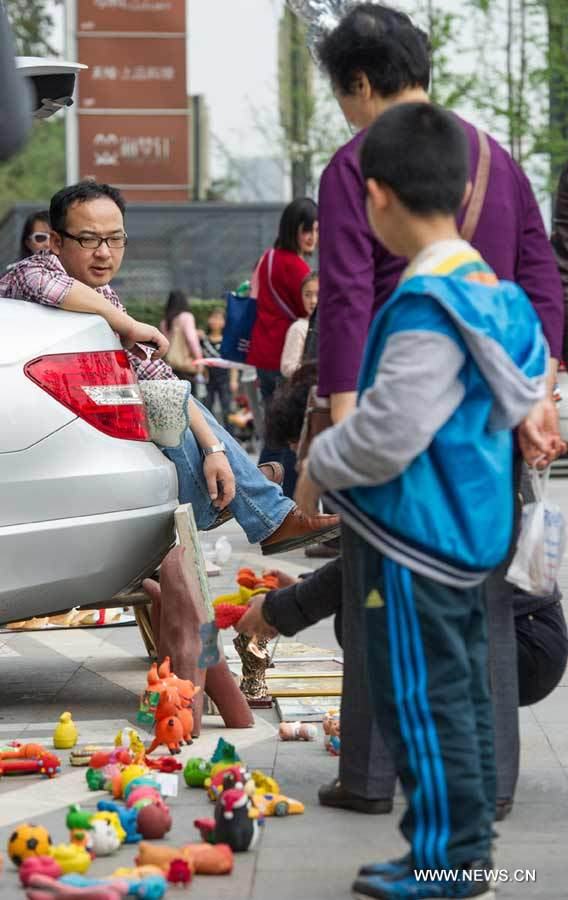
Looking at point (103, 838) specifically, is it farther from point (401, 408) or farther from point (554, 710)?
point (554, 710)

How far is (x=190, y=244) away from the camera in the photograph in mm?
23625

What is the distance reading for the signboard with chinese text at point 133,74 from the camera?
2452 cm

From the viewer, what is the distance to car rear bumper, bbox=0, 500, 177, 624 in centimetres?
489

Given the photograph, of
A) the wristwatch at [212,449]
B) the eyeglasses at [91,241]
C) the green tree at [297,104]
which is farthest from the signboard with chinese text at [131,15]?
the wristwatch at [212,449]

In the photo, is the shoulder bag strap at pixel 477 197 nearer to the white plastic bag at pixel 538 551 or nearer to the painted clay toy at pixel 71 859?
the white plastic bag at pixel 538 551

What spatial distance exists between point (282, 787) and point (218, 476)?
1382 millimetres

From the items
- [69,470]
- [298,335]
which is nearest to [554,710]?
[69,470]

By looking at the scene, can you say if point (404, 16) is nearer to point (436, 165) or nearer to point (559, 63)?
point (436, 165)

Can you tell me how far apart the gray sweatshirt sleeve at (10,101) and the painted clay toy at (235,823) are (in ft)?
4.84

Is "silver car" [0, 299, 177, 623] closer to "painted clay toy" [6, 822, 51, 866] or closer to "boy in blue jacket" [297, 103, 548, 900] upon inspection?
"painted clay toy" [6, 822, 51, 866]

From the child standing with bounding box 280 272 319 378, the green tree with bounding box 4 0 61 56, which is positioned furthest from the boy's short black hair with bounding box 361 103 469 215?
the green tree with bounding box 4 0 61 56

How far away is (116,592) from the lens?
516cm

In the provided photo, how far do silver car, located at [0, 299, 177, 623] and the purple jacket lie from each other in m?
1.22

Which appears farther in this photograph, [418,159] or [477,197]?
[477,197]
